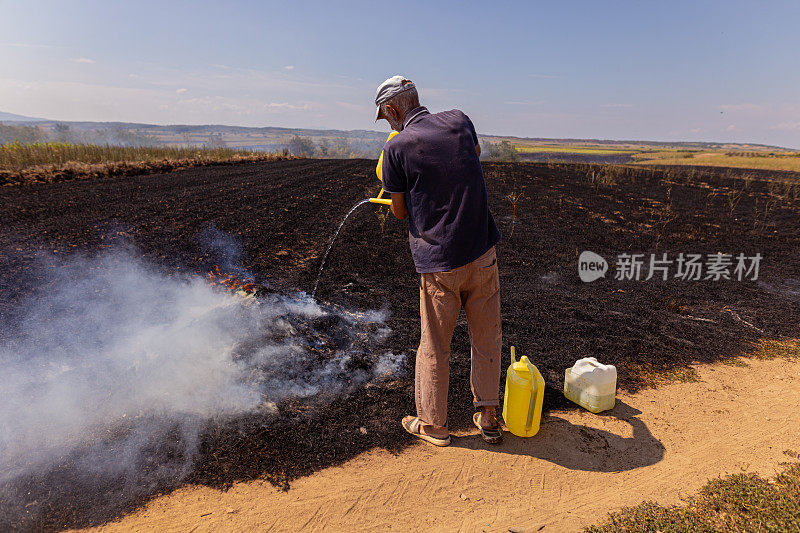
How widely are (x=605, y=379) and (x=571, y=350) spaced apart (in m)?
0.99

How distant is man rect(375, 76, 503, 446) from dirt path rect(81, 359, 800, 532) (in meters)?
0.29

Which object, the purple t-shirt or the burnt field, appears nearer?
the purple t-shirt

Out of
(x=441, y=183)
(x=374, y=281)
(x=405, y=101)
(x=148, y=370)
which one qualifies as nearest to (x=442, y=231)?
(x=441, y=183)

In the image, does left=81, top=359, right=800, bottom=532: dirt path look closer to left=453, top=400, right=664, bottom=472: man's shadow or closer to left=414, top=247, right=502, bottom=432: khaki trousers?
left=453, top=400, right=664, bottom=472: man's shadow

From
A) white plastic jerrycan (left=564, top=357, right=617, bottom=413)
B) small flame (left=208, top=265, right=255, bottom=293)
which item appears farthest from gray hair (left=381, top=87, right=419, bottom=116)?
small flame (left=208, top=265, right=255, bottom=293)

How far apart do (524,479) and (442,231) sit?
5.01 ft

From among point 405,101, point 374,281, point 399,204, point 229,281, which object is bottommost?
point 374,281

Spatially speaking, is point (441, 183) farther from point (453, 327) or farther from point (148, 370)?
point (148, 370)

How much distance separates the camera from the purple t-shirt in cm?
221

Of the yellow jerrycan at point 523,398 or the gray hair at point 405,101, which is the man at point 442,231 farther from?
the yellow jerrycan at point 523,398

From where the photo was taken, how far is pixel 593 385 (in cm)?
295

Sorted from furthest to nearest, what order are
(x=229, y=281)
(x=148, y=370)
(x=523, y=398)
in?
1. (x=229, y=281)
2. (x=148, y=370)
3. (x=523, y=398)

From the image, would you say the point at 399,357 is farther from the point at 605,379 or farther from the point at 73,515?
the point at 73,515

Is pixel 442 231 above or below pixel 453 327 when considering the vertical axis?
above
